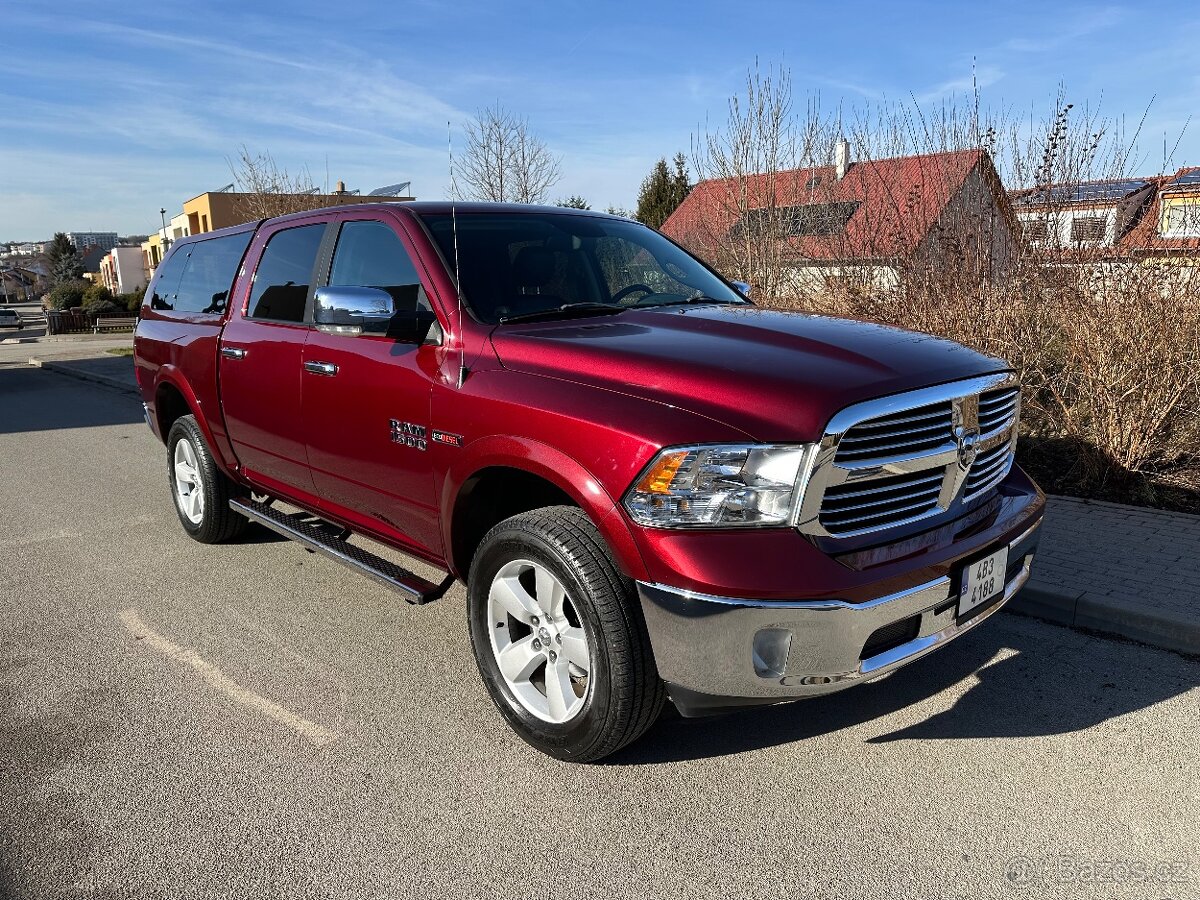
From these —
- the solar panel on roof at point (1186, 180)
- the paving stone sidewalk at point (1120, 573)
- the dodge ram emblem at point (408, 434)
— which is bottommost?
the paving stone sidewalk at point (1120, 573)

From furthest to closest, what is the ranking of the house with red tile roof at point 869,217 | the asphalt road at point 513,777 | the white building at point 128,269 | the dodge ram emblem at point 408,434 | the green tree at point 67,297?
1. the white building at point 128,269
2. the green tree at point 67,297
3. the house with red tile roof at point 869,217
4. the dodge ram emblem at point 408,434
5. the asphalt road at point 513,777

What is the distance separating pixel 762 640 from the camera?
255 cm

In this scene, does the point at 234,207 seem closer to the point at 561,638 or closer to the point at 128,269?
the point at 561,638

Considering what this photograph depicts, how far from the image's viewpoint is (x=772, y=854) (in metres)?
2.60

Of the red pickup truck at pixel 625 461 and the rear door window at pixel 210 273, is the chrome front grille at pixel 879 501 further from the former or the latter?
the rear door window at pixel 210 273

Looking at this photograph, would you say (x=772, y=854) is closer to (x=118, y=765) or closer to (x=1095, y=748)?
(x=1095, y=748)

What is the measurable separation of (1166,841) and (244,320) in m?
4.55

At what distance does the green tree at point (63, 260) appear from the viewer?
103562 mm

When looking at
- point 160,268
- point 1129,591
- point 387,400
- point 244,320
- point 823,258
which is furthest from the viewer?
point 823,258

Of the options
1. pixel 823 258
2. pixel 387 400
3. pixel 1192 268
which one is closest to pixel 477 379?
pixel 387 400

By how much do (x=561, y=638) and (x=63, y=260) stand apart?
4790 inches

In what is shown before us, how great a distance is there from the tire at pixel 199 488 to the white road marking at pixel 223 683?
0.96 meters

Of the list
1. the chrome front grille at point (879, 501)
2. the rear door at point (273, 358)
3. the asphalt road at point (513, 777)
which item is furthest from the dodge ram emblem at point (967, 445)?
the rear door at point (273, 358)

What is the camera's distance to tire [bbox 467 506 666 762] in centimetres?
274
